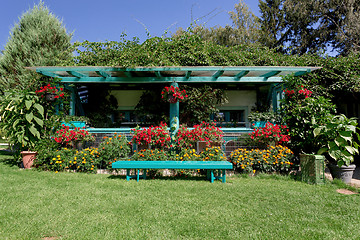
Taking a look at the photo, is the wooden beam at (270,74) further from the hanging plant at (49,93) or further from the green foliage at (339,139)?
the hanging plant at (49,93)

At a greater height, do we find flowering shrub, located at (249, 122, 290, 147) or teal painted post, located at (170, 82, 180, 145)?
teal painted post, located at (170, 82, 180, 145)

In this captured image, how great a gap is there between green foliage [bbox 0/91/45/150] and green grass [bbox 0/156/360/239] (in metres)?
1.48

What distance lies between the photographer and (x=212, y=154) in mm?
6086

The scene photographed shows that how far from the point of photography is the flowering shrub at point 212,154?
6055 millimetres

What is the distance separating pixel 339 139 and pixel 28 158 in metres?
7.67

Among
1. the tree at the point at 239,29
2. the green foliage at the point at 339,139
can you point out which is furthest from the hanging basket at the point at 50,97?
the tree at the point at 239,29

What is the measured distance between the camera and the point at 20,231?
2721 mm

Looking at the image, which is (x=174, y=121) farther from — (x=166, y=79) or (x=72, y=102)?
(x=72, y=102)

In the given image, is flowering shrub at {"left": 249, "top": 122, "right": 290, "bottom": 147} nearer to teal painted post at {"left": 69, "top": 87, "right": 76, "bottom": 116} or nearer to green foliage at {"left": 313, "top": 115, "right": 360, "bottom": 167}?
green foliage at {"left": 313, "top": 115, "right": 360, "bottom": 167}

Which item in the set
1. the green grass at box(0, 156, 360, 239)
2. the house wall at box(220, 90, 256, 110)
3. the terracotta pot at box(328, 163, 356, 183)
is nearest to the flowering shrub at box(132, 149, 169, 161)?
the green grass at box(0, 156, 360, 239)

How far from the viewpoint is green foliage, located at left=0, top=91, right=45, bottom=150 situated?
645cm

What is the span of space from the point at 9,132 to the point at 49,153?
4.39ft

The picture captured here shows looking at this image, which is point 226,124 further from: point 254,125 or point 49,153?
point 49,153

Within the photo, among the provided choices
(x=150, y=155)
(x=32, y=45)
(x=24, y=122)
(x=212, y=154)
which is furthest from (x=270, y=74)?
(x=32, y=45)
